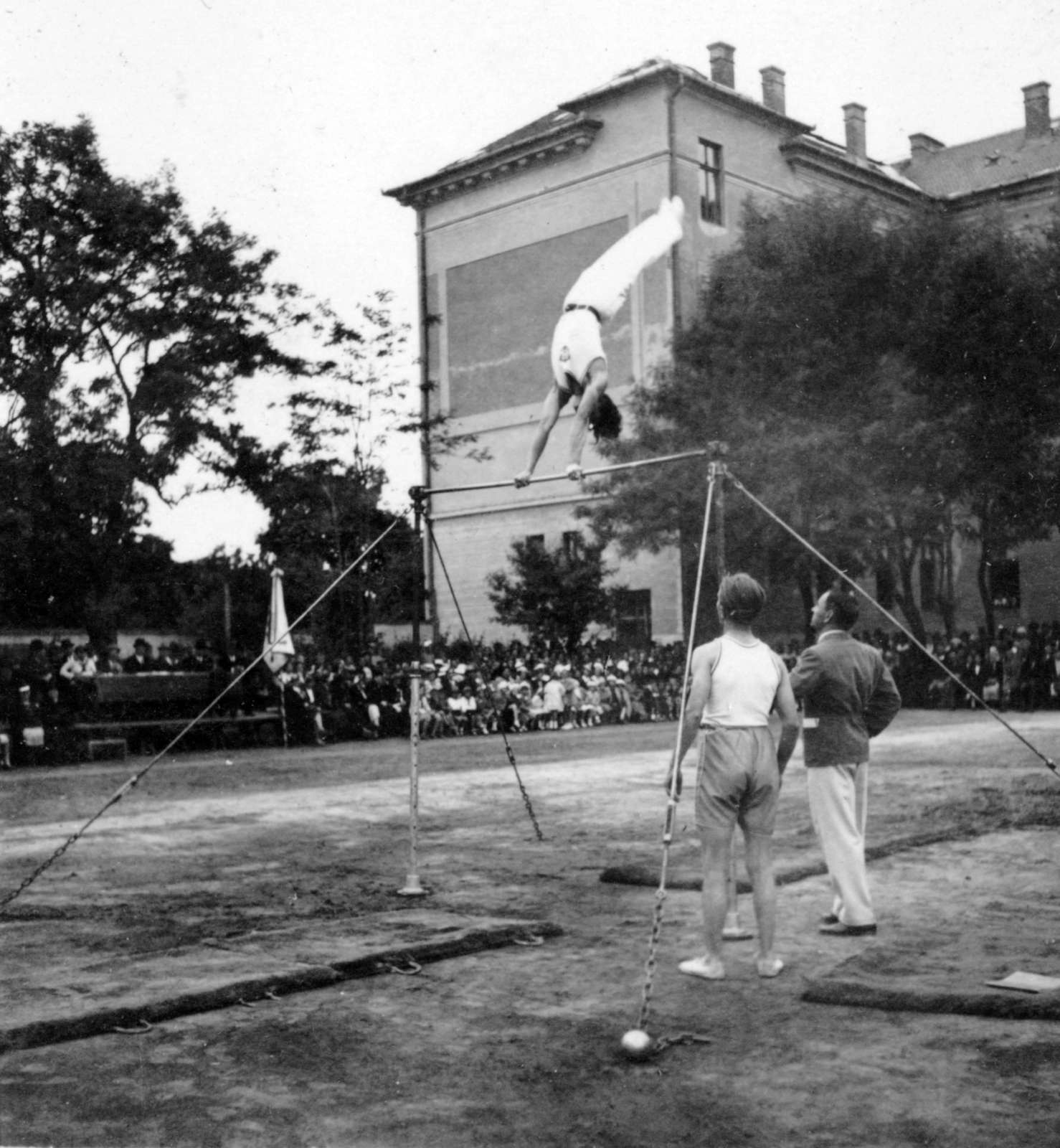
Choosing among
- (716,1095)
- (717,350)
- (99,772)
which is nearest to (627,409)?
(717,350)

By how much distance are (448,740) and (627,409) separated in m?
11.5

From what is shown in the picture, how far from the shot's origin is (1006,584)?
44.9m

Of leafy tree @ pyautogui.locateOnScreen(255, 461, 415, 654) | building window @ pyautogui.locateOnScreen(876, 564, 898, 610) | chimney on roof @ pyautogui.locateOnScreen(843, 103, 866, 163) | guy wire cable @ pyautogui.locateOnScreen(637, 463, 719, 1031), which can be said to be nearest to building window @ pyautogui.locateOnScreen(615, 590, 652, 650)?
building window @ pyautogui.locateOnScreen(876, 564, 898, 610)

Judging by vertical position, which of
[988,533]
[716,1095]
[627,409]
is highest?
[627,409]

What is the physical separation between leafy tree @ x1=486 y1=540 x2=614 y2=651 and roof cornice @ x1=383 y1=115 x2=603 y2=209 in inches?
384

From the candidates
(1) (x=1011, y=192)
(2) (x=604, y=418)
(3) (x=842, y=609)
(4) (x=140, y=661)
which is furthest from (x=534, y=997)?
(1) (x=1011, y=192)

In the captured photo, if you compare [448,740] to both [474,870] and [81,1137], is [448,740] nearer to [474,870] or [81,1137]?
[474,870]

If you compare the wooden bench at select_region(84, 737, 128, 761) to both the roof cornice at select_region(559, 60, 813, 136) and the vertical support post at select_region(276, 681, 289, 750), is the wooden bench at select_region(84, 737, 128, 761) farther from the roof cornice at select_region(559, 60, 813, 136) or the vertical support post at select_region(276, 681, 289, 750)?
the roof cornice at select_region(559, 60, 813, 136)

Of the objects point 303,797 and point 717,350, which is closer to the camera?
point 303,797

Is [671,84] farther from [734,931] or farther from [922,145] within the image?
[734,931]

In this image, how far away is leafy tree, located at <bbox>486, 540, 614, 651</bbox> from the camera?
33.0 m

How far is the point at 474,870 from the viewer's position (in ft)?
33.5

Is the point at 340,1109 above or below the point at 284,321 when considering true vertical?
below

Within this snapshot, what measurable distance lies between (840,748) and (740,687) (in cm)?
131
